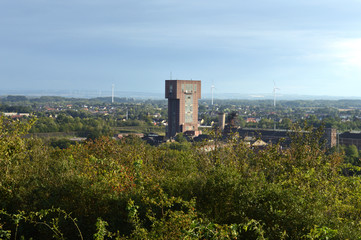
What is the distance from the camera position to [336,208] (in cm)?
1079

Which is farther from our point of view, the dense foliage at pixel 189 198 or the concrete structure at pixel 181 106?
the concrete structure at pixel 181 106

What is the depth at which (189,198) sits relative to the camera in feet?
34.7

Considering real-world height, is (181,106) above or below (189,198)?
above

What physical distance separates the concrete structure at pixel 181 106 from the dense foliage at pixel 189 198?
2287 inches

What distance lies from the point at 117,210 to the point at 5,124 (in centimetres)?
501

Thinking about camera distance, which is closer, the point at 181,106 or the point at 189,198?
the point at 189,198

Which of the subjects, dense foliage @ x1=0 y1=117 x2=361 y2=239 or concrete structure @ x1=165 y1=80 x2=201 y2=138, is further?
concrete structure @ x1=165 y1=80 x2=201 y2=138

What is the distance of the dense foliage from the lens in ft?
28.0

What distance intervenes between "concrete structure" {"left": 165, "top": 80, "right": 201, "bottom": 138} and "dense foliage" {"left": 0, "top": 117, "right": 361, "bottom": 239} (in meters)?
58.1

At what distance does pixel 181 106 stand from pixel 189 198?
6390cm

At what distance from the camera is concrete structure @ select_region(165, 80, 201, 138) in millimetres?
73688

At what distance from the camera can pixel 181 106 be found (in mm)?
74312

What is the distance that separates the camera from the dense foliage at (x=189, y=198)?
8.53m

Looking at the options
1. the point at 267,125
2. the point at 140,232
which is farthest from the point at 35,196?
the point at 267,125
